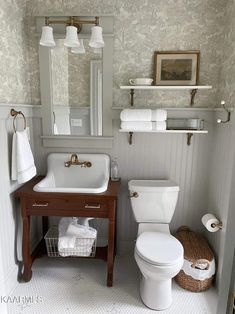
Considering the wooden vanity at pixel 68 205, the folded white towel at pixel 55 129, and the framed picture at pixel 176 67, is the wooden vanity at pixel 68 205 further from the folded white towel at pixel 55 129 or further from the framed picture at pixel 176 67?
the framed picture at pixel 176 67

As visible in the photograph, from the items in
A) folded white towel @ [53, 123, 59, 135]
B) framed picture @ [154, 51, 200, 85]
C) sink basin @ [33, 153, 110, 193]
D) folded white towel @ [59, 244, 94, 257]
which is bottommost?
folded white towel @ [59, 244, 94, 257]

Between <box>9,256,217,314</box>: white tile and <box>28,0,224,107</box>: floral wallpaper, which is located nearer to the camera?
<box>9,256,217,314</box>: white tile

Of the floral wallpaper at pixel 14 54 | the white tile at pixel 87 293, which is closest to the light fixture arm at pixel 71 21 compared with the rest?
the floral wallpaper at pixel 14 54

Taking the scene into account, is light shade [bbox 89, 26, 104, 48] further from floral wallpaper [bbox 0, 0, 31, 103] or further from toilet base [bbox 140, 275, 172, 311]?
toilet base [bbox 140, 275, 172, 311]

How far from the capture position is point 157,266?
61.5 inches

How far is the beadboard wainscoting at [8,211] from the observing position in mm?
1674

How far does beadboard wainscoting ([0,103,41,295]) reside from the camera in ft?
5.49

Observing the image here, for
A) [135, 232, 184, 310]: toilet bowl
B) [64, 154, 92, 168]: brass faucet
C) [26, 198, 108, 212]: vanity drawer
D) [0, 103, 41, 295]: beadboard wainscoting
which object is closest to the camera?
[135, 232, 184, 310]: toilet bowl

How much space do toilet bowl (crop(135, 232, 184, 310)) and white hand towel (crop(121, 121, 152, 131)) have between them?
0.87 meters

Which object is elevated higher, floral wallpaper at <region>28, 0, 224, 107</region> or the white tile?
floral wallpaper at <region>28, 0, 224, 107</region>

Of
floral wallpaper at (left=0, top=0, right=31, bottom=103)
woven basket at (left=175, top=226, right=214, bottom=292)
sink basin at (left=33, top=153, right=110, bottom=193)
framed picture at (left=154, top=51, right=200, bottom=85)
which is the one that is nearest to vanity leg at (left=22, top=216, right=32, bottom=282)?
sink basin at (left=33, top=153, right=110, bottom=193)

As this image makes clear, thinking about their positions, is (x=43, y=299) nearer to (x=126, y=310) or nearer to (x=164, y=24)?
(x=126, y=310)

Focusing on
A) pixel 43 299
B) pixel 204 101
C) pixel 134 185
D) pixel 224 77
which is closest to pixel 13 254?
pixel 43 299

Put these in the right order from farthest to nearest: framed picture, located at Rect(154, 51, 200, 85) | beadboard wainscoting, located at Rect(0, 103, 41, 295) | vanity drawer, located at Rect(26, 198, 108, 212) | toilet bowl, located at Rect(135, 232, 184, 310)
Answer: framed picture, located at Rect(154, 51, 200, 85) → vanity drawer, located at Rect(26, 198, 108, 212) → beadboard wainscoting, located at Rect(0, 103, 41, 295) → toilet bowl, located at Rect(135, 232, 184, 310)
